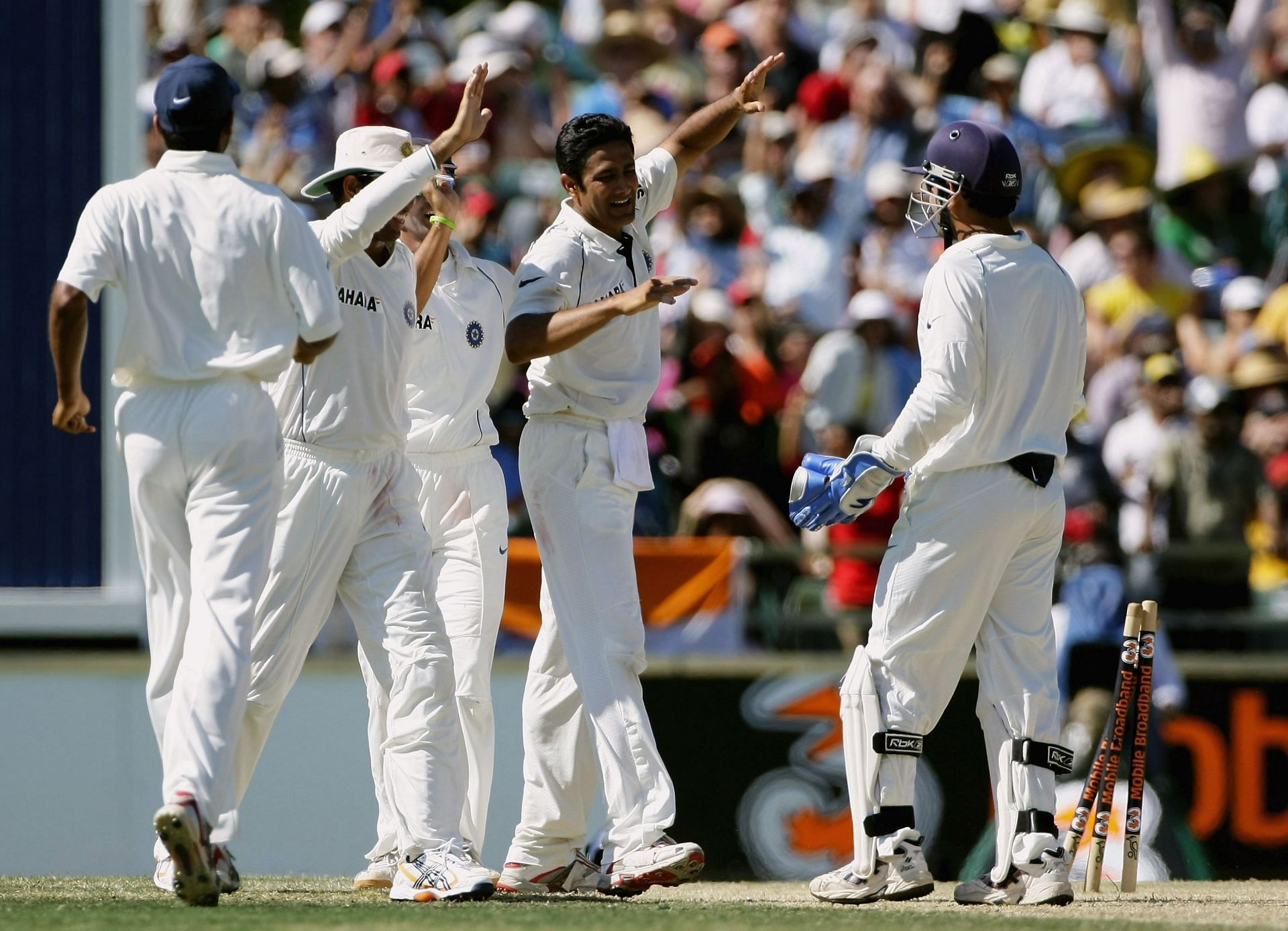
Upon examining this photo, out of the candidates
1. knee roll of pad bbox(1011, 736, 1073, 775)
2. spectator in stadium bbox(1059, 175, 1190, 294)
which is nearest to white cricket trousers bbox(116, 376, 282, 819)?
knee roll of pad bbox(1011, 736, 1073, 775)

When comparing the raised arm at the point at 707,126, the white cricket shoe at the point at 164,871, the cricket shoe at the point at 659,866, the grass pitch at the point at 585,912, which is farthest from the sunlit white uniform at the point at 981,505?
the white cricket shoe at the point at 164,871

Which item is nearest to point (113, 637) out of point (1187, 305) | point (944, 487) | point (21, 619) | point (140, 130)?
point (21, 619)

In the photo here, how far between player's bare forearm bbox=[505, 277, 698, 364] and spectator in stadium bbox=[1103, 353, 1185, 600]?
519 cm

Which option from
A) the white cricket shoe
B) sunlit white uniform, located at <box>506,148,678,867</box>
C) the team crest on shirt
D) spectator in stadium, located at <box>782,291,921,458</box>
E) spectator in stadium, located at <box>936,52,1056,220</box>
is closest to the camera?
the white cricket shoe

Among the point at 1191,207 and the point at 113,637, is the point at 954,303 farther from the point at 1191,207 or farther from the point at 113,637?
the point at 1191,207

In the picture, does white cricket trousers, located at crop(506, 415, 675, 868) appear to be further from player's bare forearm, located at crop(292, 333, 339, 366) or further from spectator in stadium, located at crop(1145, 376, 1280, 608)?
spectator in stadium, located at crop(1145, 376, 1280, 608)

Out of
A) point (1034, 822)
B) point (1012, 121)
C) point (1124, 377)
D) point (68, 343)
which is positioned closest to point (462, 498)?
point (68, 343)

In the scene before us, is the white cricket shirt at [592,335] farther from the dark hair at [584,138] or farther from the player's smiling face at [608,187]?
the dark hair at [584,138]

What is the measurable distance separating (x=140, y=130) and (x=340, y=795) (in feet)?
12.2

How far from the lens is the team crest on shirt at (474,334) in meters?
7.25

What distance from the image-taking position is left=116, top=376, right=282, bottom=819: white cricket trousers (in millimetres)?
5480

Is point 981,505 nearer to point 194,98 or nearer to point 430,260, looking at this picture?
point 430,260

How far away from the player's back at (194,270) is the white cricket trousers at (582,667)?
3.87 feet

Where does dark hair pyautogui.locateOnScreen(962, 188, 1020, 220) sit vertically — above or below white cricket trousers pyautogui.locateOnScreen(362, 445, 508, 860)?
above
